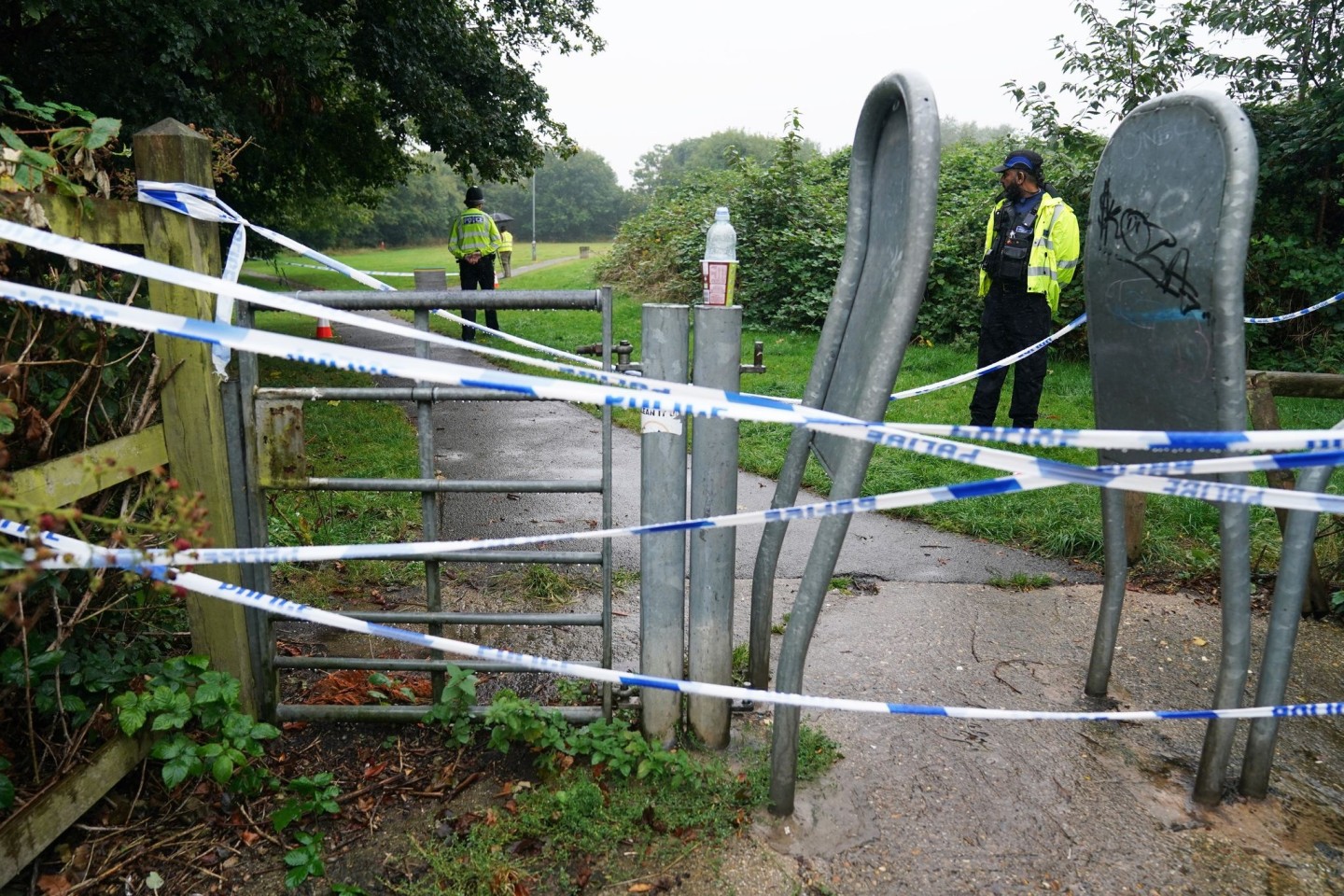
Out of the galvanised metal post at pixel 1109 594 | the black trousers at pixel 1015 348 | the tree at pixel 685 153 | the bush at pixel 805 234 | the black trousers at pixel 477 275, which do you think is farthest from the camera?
the tree at pixel 685 153

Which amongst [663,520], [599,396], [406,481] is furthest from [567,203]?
[599,396]

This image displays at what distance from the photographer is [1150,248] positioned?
8.64 feet

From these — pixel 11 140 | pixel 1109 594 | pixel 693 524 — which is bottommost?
pixel 1109 594

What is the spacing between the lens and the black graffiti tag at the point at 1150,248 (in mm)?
2518

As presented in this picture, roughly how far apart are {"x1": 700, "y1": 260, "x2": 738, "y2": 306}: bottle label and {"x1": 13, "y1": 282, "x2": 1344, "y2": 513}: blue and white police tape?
1.01m

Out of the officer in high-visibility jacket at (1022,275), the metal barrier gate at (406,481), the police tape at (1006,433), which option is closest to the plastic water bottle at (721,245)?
the metal barrier gate at (406,481)

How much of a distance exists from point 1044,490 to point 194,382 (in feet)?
16.4

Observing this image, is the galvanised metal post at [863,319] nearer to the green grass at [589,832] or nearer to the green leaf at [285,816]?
the green grass at [589,832]

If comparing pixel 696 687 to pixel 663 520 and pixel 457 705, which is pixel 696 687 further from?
pixel 457 705

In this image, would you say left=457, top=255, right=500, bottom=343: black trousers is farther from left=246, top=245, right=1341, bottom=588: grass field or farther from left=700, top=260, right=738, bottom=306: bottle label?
left=700, top=260, right=738, bottom=306: bottle label

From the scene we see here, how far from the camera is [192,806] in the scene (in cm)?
265

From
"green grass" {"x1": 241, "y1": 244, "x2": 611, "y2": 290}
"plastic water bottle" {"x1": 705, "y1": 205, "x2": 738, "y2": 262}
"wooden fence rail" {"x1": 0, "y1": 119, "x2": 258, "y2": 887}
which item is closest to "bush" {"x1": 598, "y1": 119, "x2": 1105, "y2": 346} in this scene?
"green grass" {"x1": 241, "y1": 244, "x2": 611, "y2": 290}

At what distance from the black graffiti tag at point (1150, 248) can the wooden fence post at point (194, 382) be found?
8.62 feet

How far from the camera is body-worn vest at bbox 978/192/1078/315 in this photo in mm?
6816
